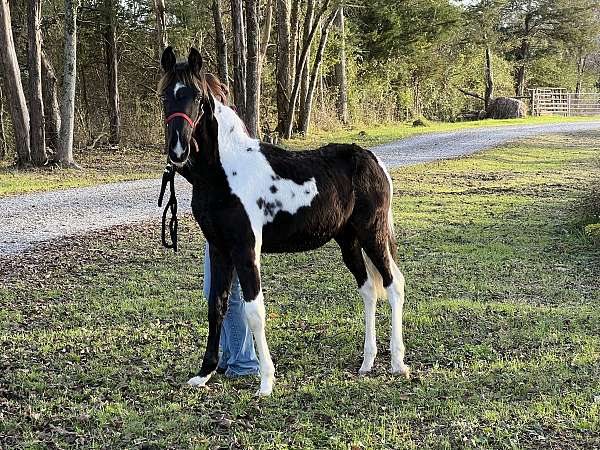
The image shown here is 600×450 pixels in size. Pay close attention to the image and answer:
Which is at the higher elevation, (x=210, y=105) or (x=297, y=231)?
(x=210, y=105)

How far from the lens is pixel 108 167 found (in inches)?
831

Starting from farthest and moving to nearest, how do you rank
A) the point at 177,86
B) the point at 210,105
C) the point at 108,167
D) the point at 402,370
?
1. the point at 108,167
2. the point at 402,370
3. the point at 210,105
4. the point at 177,86

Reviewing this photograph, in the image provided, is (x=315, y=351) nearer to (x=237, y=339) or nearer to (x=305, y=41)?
(x=237, y=339)

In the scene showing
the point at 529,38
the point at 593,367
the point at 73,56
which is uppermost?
the point at 529,38

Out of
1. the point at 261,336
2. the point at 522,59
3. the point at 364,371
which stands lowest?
the point at 364,371

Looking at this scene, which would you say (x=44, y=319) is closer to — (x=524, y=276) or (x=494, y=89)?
(x=524, y=276)

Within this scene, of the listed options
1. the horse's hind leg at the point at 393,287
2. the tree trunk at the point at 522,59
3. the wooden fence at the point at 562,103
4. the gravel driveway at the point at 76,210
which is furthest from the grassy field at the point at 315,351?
the tree trunk at the point at 522,59

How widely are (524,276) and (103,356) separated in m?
5.41

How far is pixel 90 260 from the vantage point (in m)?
9.64

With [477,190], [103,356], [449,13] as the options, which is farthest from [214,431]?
[449,13]

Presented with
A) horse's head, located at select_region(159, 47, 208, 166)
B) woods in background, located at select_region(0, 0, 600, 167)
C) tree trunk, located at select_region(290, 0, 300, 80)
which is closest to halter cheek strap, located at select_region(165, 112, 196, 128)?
horse's head, located at select_region(159, 47, 208, 166)

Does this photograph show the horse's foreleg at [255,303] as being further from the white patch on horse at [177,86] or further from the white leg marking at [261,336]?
the white patch on horse at [177,86]

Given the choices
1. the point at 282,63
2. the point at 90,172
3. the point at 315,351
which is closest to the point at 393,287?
the point at 315,351

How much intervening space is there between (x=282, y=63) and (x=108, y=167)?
9809 mm
